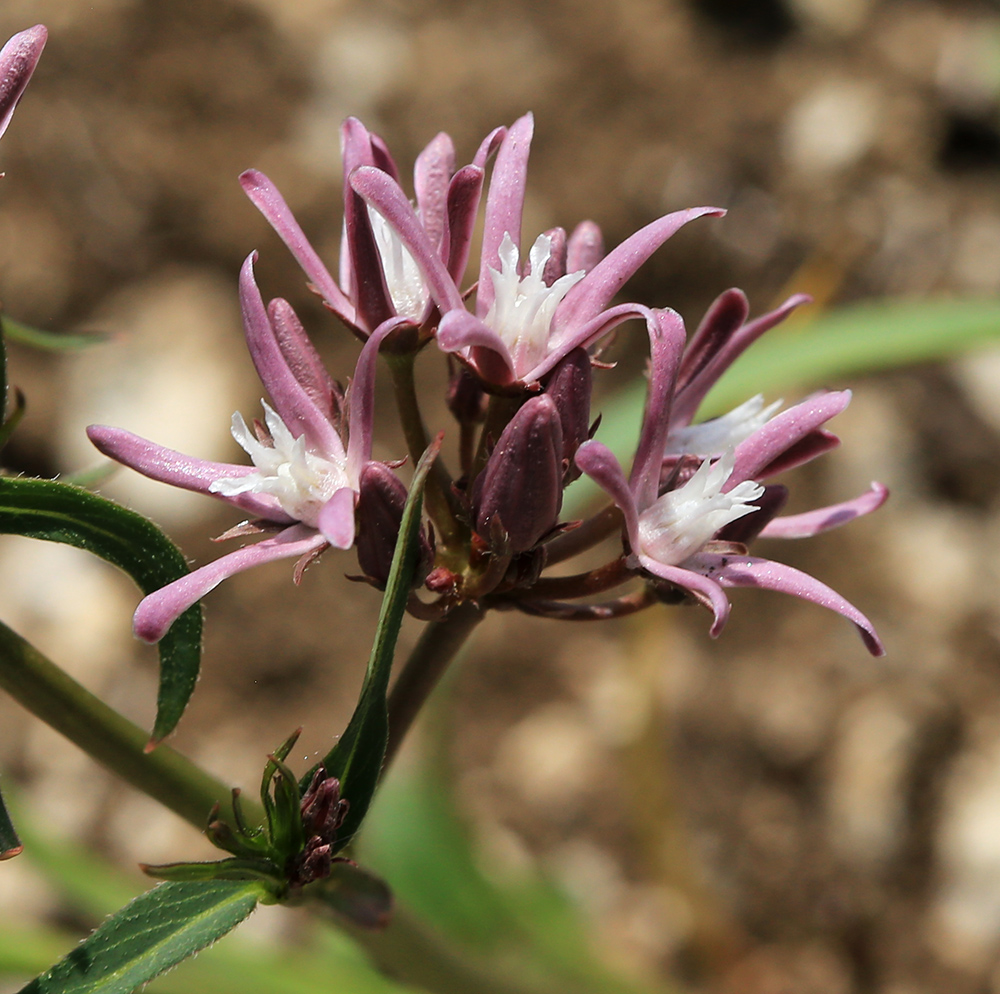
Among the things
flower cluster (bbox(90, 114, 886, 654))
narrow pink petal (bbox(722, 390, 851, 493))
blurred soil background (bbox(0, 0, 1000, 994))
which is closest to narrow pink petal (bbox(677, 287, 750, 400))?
flower cluster (bbox(90, 114, 886, 654))

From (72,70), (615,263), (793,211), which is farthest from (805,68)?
(615,263)

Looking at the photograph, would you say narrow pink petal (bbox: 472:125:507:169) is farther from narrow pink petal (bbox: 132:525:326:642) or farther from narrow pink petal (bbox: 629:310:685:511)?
narrow pink petal (bbox: 132:525:326:642)

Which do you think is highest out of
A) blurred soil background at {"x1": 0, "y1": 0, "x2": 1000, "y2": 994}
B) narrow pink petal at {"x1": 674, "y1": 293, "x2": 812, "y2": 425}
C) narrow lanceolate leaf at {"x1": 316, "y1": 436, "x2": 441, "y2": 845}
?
narrow pink petal at {"x1": 674, "y1": 293, "x2": 812, "y2": 425}

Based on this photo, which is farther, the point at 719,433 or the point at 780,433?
the point at 719,433

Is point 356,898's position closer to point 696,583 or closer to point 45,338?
point 696,583

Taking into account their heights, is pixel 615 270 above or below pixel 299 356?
above

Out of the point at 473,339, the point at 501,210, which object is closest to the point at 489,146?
the point at 501,210
